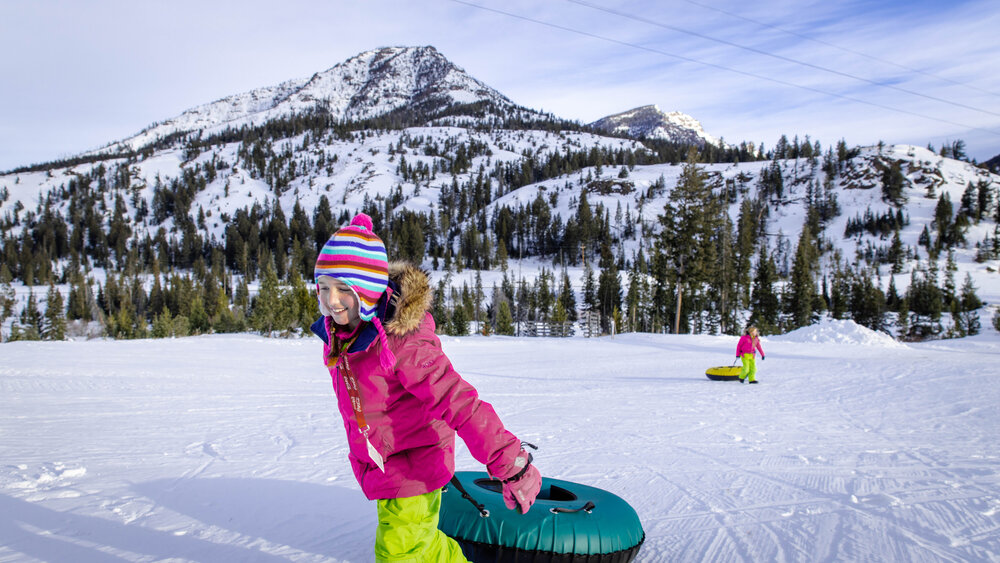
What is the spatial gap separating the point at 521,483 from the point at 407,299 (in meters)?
1.00

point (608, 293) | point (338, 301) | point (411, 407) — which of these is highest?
point (338, 301)

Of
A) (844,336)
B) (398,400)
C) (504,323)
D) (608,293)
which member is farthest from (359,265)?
(608,293)

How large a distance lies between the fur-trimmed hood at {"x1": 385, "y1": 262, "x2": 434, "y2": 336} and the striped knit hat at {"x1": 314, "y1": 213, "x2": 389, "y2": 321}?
0.08m

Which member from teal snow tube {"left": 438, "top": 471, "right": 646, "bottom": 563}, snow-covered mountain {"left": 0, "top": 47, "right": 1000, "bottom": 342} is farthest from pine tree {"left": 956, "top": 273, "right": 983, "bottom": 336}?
teal snow tube {"left": 438, "top": 471, "right": 646, "bottom": 563}

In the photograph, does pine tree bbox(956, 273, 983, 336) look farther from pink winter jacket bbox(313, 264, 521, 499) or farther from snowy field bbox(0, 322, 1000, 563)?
pink winter jacket bbox(313, 264, 521, 499)

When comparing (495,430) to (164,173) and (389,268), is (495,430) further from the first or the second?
(164,173)

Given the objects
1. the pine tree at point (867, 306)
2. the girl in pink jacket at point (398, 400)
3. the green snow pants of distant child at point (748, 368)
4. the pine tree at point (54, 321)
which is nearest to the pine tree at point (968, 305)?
the pine tree at point (867, 306)

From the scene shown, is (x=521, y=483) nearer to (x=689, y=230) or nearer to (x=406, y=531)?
(x=406, y=531)

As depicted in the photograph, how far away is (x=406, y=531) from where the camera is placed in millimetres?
2275

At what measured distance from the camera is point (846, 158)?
140m

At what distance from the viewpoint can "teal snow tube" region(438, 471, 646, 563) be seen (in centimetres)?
274

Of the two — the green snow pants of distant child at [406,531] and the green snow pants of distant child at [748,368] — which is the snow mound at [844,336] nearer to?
the green snow pants of distant child at [748,368]

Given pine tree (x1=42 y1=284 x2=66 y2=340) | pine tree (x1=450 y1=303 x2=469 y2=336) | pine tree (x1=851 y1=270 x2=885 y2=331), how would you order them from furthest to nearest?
pine tree (x1=42 y1=284 x2=66 y2=340) → pine tree (x1=450 y1=303 x2=469 y2=336) → pine tree (x1=851 y1=270 x2=885 y2=331)

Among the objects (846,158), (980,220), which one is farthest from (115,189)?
(980,220)
